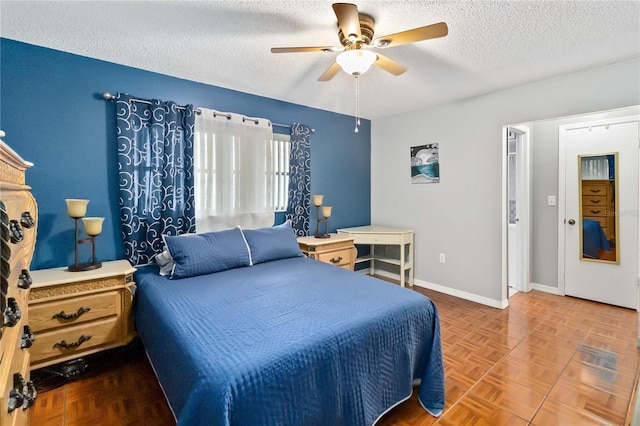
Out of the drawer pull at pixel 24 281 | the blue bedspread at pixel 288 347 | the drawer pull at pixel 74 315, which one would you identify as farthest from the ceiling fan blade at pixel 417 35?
the drawer pull at pixel 74 315

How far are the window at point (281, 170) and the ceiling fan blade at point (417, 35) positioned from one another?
1.88 m

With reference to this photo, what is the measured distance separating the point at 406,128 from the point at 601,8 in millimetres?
2351

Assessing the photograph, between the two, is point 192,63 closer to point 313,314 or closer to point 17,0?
point 17,0

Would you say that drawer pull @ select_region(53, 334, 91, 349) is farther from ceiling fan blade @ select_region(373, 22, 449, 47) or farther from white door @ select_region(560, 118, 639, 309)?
white door @ select_region(560, 118, 639, 309)

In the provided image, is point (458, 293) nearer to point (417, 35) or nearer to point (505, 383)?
point (505, 383)

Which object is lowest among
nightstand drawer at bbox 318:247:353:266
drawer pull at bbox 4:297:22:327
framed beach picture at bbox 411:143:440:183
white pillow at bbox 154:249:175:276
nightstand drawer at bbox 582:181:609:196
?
nightstand drawer at bbox 318:247:353:266

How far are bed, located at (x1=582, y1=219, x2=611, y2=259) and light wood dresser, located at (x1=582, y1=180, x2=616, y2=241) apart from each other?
4cm

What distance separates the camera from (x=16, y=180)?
1.38 meters

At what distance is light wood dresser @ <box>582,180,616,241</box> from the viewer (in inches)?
129

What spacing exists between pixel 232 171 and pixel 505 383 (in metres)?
2.83

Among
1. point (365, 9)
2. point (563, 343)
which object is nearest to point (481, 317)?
point (563, 343)

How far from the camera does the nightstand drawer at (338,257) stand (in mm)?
3340

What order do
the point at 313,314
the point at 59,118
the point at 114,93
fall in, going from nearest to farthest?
1. the point at 313,314
2. the point at 59,118
3. the point at 114,93

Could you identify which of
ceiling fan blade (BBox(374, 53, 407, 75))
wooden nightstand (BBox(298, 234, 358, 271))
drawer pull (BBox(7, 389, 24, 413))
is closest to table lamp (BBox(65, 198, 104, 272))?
drawer pull (BBox(7, 389, 24, 413))
